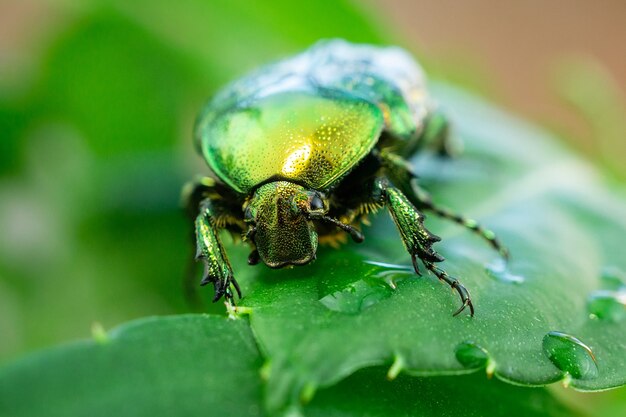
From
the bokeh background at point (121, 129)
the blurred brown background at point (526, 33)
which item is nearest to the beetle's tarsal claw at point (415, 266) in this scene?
the bokeh background at point (121, 129)

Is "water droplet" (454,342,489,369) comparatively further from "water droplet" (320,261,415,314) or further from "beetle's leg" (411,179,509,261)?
"beetle's leg" (411,179,509,261)

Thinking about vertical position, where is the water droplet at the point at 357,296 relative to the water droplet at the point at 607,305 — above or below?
above

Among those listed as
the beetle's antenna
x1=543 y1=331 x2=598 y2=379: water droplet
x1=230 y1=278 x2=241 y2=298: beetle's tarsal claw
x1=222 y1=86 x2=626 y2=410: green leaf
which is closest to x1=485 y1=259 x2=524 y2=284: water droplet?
x1=222 y1=86 x2=626 y2=410: green leaf

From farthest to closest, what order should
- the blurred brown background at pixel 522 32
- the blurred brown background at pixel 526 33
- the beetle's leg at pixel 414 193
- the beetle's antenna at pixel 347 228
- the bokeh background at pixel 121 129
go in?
the blurred brown background at pixel 526 33, the blurred brown background at pixel 522 32, the bokeh background at pixel 121 129, the beetle's leg at pixel 414 193, the beetle's antenna at pixel 347 228

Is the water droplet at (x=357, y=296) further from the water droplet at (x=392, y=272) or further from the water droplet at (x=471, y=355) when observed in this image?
the water droplet at (x=471, y=355)

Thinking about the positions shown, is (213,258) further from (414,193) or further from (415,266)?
(414,193)

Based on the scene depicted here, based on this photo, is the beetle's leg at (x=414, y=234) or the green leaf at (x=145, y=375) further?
the beetle's leg at (x=414, y=234)

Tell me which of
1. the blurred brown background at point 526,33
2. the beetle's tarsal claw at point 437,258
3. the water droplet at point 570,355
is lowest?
the blurred brown background at point 526,33

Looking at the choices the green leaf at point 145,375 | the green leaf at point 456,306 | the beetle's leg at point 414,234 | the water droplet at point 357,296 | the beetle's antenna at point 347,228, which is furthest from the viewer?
the beetle's antenna at point 347,228

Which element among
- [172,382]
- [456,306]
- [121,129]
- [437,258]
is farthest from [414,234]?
[121,129]
